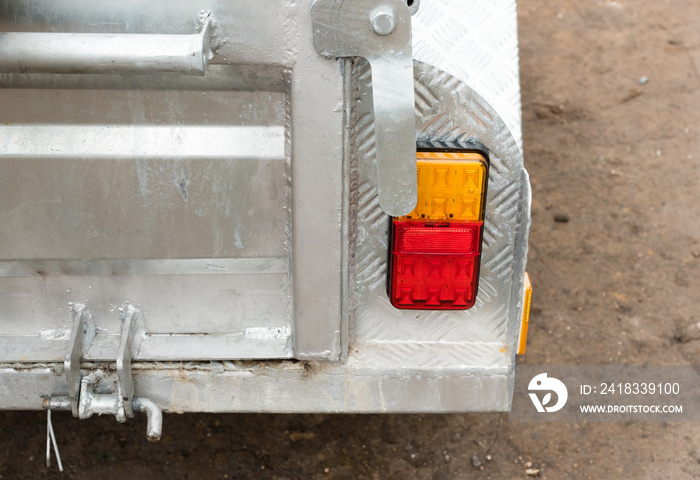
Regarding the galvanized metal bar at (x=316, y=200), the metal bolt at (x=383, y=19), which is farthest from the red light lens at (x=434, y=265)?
the metal bolt at (x=383, y=19)

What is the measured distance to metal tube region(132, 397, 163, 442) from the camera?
1.81 metres

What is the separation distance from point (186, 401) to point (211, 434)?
3.33 feet

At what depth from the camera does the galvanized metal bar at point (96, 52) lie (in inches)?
55.4

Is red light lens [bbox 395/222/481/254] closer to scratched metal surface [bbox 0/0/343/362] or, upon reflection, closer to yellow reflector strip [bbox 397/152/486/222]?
yellow reflector strip [bbox 397/152/486/222]

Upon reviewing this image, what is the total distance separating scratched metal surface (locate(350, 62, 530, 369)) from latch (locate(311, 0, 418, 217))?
100mm

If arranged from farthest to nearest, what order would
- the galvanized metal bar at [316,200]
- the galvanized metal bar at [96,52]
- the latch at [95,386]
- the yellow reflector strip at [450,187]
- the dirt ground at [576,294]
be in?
the dirt ground at [576,294] → the latch at [95,386] → the yellow reflector strip at [450,187] → the galvanized metal bar at [316,200] → the galvanized metal bar at [96,52]

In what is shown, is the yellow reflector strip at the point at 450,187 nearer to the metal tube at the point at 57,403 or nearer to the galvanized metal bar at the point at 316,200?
the galvanized metal bar at the point at 316,200

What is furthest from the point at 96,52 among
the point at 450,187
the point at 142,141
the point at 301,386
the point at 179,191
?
the point at 301,386

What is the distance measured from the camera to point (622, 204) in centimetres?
411

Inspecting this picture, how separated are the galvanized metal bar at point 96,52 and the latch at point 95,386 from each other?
684 millimetres

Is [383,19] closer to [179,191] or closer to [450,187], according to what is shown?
[450,187]

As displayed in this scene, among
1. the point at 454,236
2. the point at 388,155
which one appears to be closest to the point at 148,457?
the point at 454,236

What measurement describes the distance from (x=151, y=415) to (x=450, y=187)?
97cm

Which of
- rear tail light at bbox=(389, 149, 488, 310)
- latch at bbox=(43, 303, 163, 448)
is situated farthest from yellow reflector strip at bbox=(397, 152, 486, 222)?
latch at bbox=(43, 303, 163, 448)
